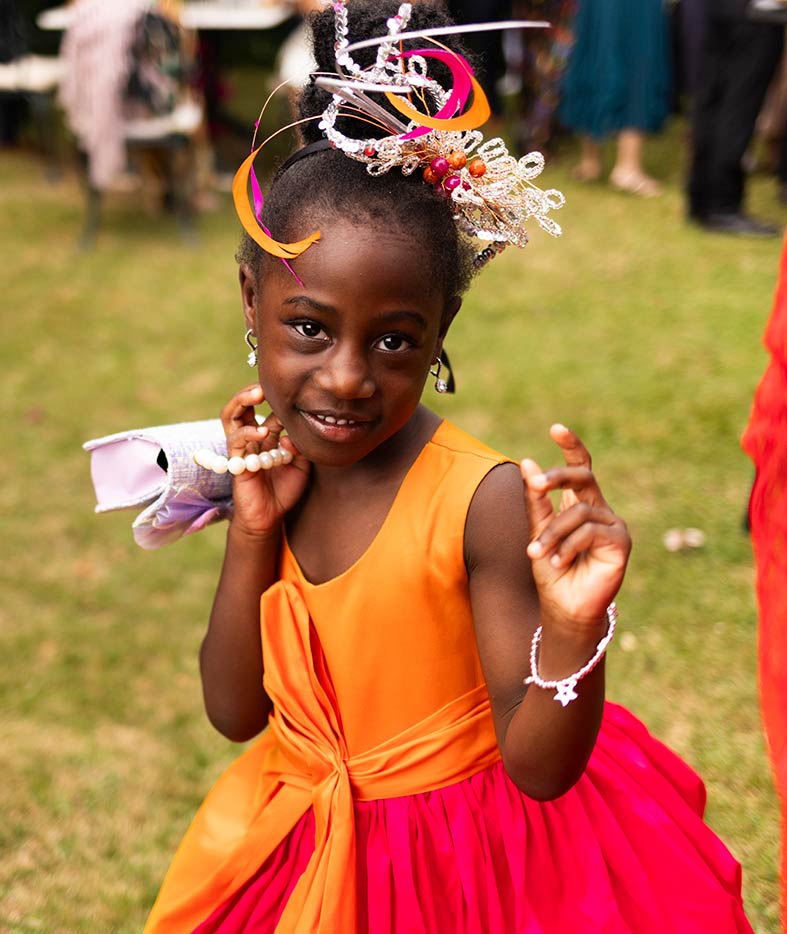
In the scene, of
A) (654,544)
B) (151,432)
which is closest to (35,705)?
(151,432)

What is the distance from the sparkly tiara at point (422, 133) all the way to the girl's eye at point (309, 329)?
9 cm

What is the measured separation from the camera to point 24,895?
259cm

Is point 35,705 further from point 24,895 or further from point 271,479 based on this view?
point 271,479

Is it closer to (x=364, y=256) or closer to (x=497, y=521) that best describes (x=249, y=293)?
(x=364, y=256)

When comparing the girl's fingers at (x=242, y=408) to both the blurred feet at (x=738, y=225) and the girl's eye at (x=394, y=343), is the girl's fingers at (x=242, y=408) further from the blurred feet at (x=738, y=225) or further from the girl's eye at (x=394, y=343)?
the blurred feet at (x=738, y=225)

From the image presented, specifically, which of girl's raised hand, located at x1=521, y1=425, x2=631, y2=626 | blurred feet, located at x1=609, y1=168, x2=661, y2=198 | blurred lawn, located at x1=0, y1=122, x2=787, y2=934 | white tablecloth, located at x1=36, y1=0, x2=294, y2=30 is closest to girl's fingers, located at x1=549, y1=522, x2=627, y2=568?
girl's raised hand, located at x1=521, y1=425, x2=631, y2=626

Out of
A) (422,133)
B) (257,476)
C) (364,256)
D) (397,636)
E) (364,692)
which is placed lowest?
(364,692)

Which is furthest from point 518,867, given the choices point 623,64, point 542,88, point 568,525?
point 542,88

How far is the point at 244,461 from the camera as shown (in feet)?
5.78

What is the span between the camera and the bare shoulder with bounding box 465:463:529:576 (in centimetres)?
158

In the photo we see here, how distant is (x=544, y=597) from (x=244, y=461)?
573 mm

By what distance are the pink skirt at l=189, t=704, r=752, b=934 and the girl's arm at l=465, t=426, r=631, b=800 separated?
0.60 feet

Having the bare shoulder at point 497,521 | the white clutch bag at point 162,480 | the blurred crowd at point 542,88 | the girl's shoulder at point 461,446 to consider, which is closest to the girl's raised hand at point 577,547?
the bare shoulder at point 497,521

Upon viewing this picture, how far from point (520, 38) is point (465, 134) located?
295 inches
